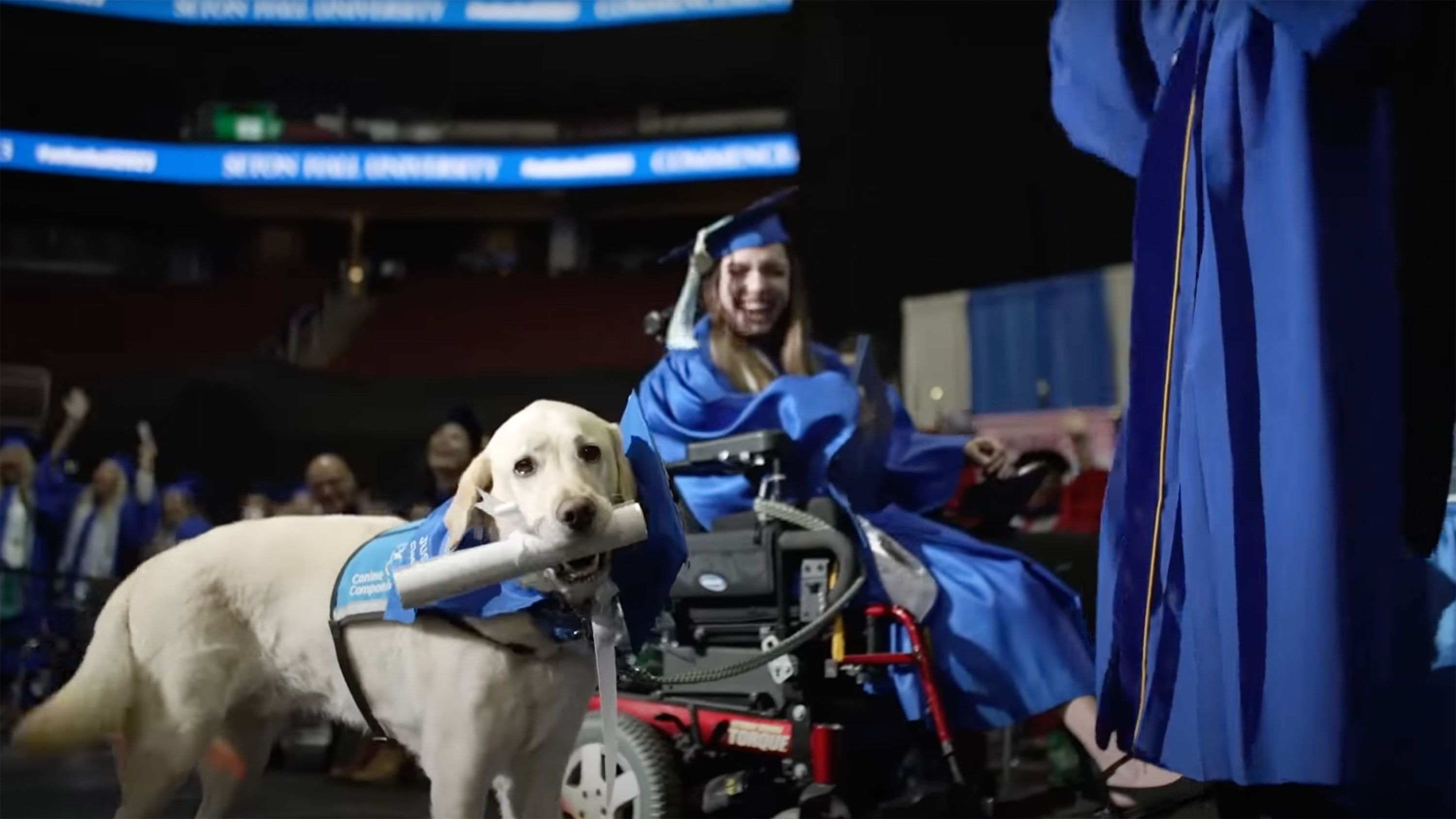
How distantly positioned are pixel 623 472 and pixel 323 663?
53 cm

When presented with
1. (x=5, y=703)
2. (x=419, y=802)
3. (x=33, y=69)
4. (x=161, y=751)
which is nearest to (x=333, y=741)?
(x=419, y=802)

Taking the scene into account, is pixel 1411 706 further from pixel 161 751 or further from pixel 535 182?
pixel 535 182

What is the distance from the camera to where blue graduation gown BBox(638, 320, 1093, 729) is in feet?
7.63

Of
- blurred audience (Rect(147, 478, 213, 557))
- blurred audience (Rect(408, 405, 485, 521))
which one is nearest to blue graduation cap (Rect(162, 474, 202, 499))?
blurred audience (Rect(147, 478, 213, 557))

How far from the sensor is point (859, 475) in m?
2.67

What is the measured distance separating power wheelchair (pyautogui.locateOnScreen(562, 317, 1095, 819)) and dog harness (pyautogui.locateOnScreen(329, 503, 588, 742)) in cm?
68

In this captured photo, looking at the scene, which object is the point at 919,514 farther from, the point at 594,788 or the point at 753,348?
the point at 594,788

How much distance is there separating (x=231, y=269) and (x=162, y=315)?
0.56 meters

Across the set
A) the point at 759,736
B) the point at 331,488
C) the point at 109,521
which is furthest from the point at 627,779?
the point at 109,521

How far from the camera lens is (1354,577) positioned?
154 cm

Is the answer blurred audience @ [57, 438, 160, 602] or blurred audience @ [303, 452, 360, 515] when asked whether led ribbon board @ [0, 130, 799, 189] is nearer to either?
blurred audience @ [57, 438, 160, 602]

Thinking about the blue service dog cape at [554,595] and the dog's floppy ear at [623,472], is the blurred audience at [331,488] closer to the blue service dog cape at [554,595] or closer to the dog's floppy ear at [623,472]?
the blue service dog cape at [554,595]

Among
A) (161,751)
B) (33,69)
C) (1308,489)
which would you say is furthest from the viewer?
(33,69)

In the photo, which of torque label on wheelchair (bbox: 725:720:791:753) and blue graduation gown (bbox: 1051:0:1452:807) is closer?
blue graduation gown (bbox: 1051:0:1452:807)
